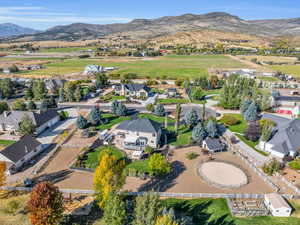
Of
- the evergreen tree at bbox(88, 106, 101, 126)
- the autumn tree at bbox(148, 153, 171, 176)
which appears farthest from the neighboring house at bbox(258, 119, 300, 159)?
the evergreen tree at bbox(88, 106, 101, 126)

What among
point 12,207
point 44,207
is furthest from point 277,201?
point 12,207

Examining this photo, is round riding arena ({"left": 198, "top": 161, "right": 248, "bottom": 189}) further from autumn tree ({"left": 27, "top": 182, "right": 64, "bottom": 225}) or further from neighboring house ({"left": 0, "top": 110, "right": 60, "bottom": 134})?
neighboring house ({"left": 0, "top": 110, "right": 60, "bottom": 134})

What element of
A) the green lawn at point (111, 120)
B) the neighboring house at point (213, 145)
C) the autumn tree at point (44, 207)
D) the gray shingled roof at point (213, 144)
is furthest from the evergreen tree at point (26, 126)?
the gray shingled roof at point (213, 144)

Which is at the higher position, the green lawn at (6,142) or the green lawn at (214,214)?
the green lawn at (6,142)

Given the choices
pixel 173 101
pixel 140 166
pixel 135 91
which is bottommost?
pixel 140 166

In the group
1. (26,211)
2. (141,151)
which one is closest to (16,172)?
(26,211)

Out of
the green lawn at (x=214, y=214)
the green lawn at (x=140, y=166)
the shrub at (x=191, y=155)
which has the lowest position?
the green lawn at (x=214, y=214)

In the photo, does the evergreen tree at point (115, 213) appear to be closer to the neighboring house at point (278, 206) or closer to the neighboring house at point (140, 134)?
the neighboring house at point (278, 206)

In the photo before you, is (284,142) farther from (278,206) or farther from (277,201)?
(278,206)
